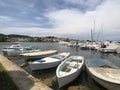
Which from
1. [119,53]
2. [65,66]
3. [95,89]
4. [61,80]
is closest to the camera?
[61,80]

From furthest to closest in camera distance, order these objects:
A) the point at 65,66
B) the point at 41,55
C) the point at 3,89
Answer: the point at 41,55 < the point at 65,66 < the point at 3,89

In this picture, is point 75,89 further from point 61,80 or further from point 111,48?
point 111,48

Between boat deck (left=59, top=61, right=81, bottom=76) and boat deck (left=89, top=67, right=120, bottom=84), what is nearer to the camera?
boat deck (left=89, top=67, right=120, bottom=84)

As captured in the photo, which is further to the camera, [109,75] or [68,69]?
[68,69]

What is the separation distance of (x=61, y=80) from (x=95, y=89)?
305cm

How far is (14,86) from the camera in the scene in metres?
7.58

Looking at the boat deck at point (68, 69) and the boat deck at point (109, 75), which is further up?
the boat deck at point (109, 75)

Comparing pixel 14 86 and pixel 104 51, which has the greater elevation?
pixel 14 86

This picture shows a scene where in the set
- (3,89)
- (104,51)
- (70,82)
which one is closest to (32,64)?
(70,82)

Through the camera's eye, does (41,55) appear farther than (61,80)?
Yes

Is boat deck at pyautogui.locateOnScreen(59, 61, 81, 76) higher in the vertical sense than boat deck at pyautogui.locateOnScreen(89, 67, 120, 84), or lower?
lower

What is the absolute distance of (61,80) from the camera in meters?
9.83

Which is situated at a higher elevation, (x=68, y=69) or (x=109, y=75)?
(x=109, y=75)

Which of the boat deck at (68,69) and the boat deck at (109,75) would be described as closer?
the boat deck at (109,75)
